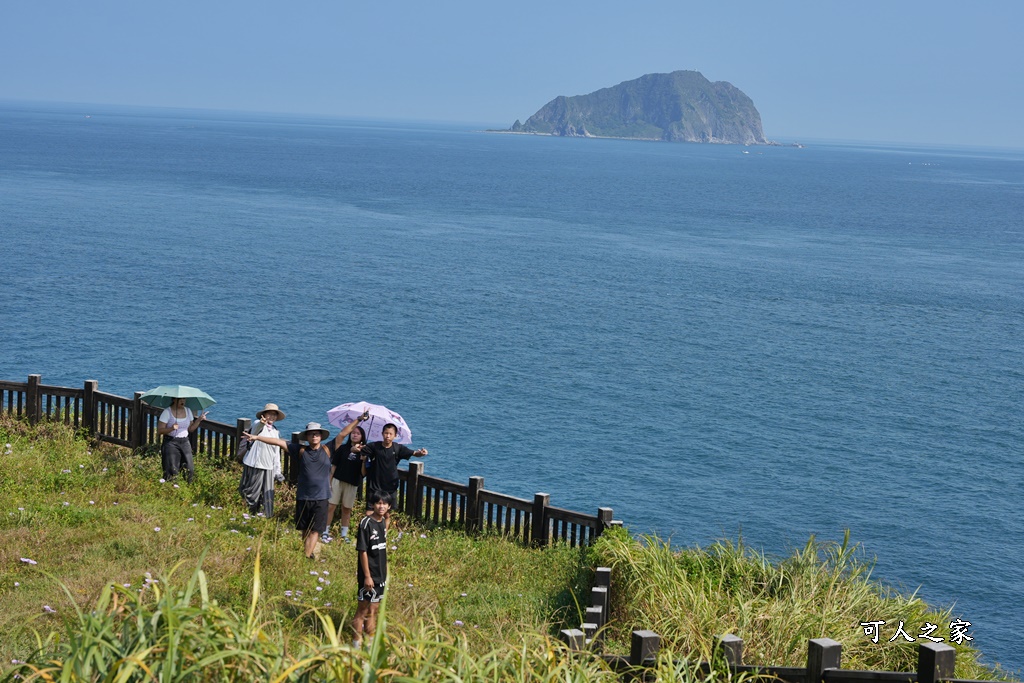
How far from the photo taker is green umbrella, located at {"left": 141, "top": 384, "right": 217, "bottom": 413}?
13.9 metres

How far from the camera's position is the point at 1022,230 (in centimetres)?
10481

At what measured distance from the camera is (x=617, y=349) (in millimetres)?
45562

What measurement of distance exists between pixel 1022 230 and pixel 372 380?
8589cm

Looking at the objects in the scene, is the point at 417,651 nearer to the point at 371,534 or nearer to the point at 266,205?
the point at 371,534

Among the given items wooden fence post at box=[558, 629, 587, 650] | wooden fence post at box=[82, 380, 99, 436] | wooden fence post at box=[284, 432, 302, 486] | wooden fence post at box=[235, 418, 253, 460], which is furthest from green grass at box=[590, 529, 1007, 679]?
wooden fence post at box=[82, 380, 99, 436]

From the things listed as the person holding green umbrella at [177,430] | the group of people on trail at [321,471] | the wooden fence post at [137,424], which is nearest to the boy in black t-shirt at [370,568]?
the group of people on trail at [321,471]

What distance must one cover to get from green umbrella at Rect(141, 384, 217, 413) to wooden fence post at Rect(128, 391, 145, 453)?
0.41 m

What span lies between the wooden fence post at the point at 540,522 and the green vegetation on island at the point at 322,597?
0.39m

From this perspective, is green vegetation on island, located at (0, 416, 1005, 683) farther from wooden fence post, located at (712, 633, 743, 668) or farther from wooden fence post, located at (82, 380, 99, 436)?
wooden fence post, located at (82, 380, 99, 436)

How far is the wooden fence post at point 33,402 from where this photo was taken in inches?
599

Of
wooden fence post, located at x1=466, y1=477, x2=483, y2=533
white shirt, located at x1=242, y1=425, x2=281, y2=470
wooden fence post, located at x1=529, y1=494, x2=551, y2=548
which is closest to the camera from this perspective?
white shirt, located at x1=242, y1=425, x2=281, y2=470

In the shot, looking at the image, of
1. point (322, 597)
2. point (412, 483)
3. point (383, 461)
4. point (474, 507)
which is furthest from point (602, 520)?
point (322, 597)

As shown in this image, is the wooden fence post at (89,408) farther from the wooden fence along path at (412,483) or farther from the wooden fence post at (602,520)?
the wooden fence post at (602,520)

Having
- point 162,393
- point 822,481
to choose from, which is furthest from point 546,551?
point 822,481
